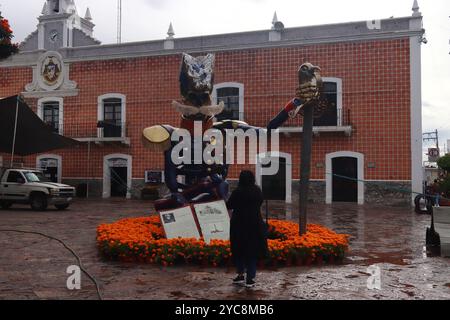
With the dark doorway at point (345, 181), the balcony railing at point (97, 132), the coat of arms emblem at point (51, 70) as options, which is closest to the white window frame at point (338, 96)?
the dark doorway at point (345, 181)

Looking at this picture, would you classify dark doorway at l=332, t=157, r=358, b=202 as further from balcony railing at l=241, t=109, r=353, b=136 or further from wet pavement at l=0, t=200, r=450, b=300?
wet pavement at l=0, t=200, r=450, b=300

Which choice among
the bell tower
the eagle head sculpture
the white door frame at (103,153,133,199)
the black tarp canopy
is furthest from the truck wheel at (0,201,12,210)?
the eagle head sculpture

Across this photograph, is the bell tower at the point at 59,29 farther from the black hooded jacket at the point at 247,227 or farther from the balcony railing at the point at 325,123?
the black hooded jacket at the point at 247,227

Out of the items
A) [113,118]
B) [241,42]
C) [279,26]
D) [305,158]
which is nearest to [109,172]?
[113,118]

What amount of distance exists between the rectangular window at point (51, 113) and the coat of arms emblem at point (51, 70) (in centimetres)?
112

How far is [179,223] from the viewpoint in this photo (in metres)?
7.89

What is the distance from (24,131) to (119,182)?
737cm

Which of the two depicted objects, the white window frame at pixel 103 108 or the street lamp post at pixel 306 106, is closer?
the street lamp post at pixel 306 106

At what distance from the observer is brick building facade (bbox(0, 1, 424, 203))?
19609 millimetres

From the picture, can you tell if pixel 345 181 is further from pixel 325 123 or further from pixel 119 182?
pixel 119 182

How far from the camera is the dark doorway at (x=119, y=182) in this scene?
23.7m

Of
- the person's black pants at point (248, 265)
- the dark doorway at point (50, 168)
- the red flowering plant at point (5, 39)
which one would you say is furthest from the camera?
the dark doorway at point (50, 168)
